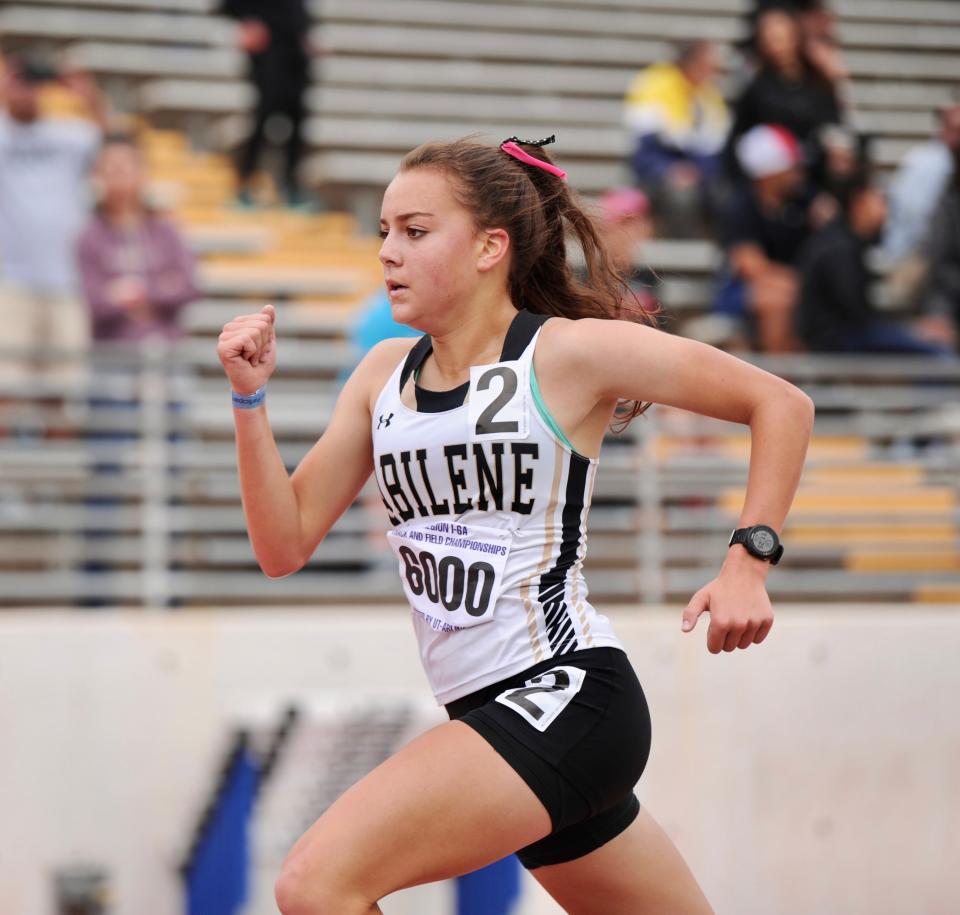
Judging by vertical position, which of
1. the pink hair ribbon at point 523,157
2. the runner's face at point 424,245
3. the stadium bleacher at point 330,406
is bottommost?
the stadium bleacher at point 330,406

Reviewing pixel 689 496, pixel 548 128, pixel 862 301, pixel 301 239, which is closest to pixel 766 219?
pixel 862 301

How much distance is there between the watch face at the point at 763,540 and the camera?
122 inches

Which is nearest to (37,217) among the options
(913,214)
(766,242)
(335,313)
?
(335,313)

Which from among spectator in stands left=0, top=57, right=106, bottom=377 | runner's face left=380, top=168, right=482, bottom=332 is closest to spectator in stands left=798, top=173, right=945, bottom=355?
spectator in stands left=0, top=57, right=106, bottom=377

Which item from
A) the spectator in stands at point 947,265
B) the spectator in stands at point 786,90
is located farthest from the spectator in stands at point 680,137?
the spectator in stands at point 947,265

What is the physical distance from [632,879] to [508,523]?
2.42 ft

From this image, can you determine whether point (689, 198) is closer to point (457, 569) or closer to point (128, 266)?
point (128, 266)

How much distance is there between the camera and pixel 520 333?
333 centimetres

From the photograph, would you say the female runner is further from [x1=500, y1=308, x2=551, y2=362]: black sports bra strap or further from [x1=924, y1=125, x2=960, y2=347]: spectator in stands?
[x1=924, y1=125, x2=960, y2=347]: spectator in stands

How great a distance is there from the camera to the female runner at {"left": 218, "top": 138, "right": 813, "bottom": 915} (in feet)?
9.92

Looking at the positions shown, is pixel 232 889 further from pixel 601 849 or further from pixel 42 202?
pixel 42 202

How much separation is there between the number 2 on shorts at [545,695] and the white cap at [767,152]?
5503 millimetres

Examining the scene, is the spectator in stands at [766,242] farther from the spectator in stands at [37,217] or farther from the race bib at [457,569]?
the race bib at [457,569]

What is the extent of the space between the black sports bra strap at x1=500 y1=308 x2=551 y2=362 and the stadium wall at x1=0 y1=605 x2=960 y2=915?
2.93 metres
